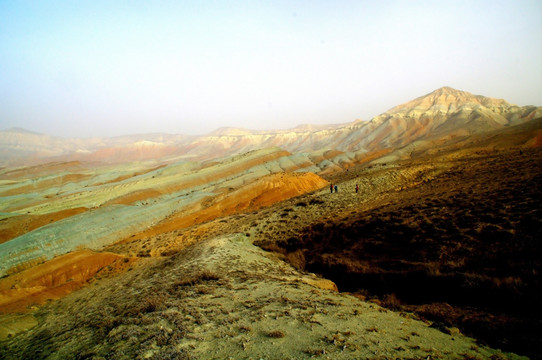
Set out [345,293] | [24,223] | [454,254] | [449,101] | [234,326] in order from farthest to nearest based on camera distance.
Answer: [449,101] → [24,223] → [345,293] → [454,254] → [234,326]

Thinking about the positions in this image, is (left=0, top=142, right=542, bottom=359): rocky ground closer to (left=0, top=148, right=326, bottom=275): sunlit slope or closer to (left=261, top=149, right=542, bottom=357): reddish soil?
(left=261, top=149, right=542, bottom=357): reddish soil

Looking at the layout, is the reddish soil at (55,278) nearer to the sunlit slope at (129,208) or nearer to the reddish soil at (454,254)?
the sunlit slope at (129,208)

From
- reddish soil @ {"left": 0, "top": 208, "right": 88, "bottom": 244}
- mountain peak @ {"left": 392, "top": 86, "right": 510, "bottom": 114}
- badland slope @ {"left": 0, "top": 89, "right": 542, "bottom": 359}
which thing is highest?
mountain peak @ {"left": 392, "top": 86, "right": 510, "bottom": 114}

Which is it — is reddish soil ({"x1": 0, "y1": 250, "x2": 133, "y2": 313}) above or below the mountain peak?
below

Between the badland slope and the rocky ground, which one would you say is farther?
the badland slope

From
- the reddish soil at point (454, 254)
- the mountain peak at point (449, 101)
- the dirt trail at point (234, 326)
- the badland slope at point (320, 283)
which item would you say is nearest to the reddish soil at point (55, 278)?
the badland slope at point (320, 283)

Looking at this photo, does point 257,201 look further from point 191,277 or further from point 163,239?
point 191,277

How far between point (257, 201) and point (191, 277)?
24.5 metres

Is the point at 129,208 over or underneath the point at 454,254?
underneath

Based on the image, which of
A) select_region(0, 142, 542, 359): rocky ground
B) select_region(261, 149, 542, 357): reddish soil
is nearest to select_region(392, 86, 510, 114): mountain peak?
select_region(261, 149, 542, 357): reddish soil

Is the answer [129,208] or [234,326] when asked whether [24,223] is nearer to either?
[129,208]

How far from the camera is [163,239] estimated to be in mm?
23031

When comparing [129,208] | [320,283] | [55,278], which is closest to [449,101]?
[129,208]

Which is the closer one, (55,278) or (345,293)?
(345,293)
